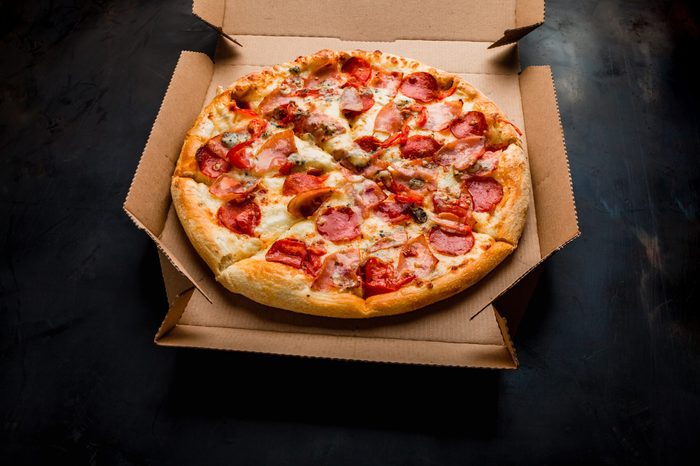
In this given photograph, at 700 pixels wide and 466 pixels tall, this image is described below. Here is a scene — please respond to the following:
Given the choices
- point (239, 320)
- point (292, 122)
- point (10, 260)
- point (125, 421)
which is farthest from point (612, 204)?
point (10, 260)

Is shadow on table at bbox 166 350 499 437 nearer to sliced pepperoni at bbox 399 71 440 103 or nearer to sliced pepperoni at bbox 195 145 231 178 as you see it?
sliced pepperoni at bbox 195 145 231 178

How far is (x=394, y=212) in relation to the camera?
3.05 metres

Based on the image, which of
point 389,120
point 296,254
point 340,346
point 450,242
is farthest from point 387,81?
point 340,346

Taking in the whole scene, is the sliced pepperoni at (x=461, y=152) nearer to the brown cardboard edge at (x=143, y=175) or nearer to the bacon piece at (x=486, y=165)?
the bacon piece at (x=486, y=165)

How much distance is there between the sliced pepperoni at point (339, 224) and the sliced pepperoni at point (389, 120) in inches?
21.9

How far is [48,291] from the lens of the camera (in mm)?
3111

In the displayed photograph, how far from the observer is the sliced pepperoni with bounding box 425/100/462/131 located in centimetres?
336

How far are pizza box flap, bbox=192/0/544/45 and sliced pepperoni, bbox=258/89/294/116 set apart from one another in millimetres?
584

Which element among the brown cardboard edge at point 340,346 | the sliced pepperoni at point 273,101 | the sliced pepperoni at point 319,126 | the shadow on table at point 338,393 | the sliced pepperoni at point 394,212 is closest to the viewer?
the brown cardboard edge at point 340,346

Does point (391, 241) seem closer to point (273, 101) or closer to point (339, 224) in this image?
point (339, 224)

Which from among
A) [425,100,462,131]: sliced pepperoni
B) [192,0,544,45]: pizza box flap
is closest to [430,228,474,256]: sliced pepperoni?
[425,100,462,131]: sliced pepperoni

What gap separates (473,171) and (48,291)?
7.05 ft

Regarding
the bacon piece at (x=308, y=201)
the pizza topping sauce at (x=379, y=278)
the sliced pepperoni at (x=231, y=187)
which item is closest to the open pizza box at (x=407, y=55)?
the pizza topping sauce at (x=379, y=278)

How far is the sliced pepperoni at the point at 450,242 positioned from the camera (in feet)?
9.58
